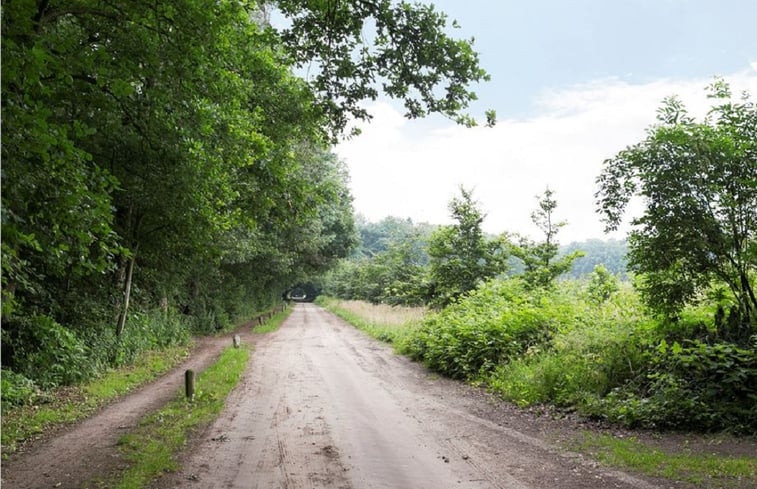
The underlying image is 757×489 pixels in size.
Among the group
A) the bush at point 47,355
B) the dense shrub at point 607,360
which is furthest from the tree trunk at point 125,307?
the dense shrub at point 607,360

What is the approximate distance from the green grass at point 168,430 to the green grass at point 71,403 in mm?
1468

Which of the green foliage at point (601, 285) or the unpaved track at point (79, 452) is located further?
the green foliage at point (601, 285)

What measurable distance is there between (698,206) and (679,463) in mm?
4234

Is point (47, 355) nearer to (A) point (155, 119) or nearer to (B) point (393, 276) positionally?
(A) point (155, 119)

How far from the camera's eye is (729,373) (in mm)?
7750

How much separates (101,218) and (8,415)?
5.07 m

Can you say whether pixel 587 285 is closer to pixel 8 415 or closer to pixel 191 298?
pixel 8 415

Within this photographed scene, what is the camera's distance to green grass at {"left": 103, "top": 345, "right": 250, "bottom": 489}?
645 cm

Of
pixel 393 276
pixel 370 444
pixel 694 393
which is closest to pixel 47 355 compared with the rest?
pixel 370 444

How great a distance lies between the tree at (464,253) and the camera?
2058 centimetres

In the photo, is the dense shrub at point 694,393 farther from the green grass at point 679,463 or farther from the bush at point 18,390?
the bush at point 18,390

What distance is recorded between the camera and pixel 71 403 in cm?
1016

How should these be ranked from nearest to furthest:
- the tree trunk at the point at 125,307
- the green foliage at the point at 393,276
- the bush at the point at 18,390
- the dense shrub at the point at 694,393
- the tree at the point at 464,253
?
the dense shrub at the point at 694,393 < the bush at the point at 18,390 < the tree trunk at the point at 125,307 < the tree at the point at 464,253 < the green foliage at the point at 393,276

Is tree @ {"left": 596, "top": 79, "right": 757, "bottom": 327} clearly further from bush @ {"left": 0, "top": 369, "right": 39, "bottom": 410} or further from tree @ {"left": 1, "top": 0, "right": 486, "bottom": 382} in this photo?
bush @ {"left": 0, "top": 369, "right": 39, "bottom": 410}
